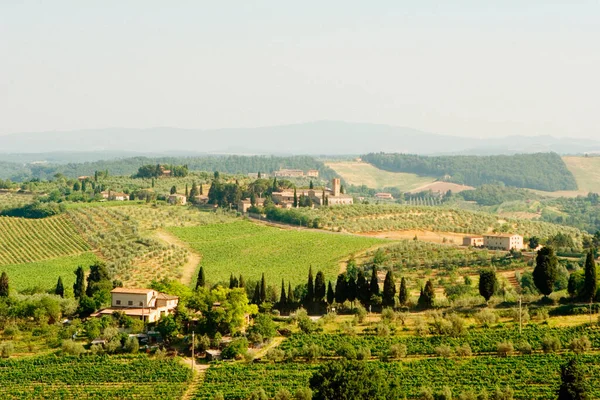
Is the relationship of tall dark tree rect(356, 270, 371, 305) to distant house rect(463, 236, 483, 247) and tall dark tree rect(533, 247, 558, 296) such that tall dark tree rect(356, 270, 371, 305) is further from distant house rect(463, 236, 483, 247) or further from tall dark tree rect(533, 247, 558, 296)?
distant house rect(463, 236, 483, 247)

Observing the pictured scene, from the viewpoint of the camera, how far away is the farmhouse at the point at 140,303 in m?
54.8

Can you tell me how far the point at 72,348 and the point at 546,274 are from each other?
29.5 metres

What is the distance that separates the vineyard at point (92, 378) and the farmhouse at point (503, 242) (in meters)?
A: 42.7

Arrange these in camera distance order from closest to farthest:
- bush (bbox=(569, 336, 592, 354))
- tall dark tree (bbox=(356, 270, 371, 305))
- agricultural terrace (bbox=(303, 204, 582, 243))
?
bush (bbox=(569, 336, 592, 354)) → tall dark tree (bbox=(356, 270, 371, 305)) → agricultural terrace (bbox=(303, 204, 582, 243))

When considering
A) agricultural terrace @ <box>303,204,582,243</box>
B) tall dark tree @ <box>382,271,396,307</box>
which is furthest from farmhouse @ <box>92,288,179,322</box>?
agricultural terrace @ <box>303,204,582,243</box>

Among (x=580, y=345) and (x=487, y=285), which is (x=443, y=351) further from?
(x=487, y=285)

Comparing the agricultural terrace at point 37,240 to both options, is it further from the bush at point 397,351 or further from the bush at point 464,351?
the bush at point 464,351

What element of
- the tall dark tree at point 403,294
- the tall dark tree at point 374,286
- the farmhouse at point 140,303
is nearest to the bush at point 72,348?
the farmhouse at point 140,303

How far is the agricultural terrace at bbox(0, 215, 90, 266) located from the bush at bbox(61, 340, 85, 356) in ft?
123

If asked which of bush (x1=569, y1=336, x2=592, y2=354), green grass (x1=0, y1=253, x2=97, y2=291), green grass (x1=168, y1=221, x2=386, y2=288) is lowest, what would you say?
green grass (x1=0, y1=253, x2=97, y2=291)

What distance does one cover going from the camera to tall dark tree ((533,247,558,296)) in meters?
55.3

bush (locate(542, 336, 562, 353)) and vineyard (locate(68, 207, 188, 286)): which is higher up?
bush (locate(542, 336, 562, 353))

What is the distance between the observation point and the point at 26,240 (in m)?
92.6

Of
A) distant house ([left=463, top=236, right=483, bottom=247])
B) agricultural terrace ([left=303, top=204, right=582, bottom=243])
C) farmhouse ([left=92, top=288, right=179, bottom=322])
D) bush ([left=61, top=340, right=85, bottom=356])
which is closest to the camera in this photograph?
bush ([left=61, top=340, right=85, bottom=356])
